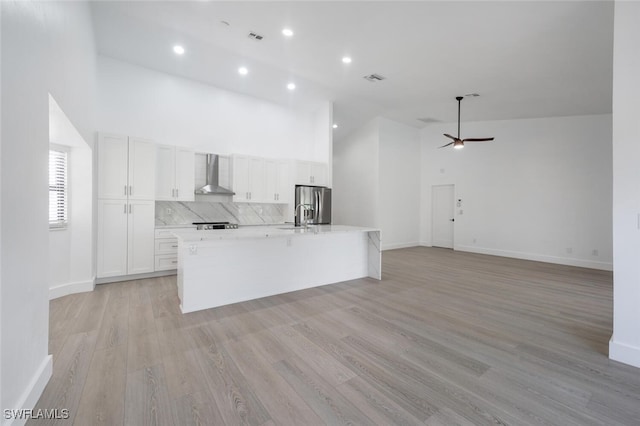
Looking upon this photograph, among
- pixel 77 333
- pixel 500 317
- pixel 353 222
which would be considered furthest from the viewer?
pixel 353 222

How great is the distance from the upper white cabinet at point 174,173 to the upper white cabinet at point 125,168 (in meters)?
0.20

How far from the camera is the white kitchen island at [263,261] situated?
3283 mm

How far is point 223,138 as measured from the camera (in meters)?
5.89

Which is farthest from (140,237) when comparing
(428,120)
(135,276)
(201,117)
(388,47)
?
(428,120)

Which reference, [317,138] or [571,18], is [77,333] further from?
[571,18]

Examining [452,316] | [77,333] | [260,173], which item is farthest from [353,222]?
[77,333]

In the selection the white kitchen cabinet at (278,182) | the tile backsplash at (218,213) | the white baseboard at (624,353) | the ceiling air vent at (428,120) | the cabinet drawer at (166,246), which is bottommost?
the white baseboard at (624,353)

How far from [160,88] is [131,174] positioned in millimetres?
1870

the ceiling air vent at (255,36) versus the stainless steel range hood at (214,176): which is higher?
the ceiling air vent at (255,36)

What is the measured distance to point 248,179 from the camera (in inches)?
229

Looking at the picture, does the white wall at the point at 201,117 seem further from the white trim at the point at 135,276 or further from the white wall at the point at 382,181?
the white trim at the point at 135,276

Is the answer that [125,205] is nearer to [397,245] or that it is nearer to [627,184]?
[627,184]

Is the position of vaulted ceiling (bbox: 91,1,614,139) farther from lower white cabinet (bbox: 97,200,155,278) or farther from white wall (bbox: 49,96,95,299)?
lower white cabinet (bbox: 97,200,155,278)

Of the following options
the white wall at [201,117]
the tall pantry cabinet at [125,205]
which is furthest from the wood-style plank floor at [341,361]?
the white wall at [201,117]
